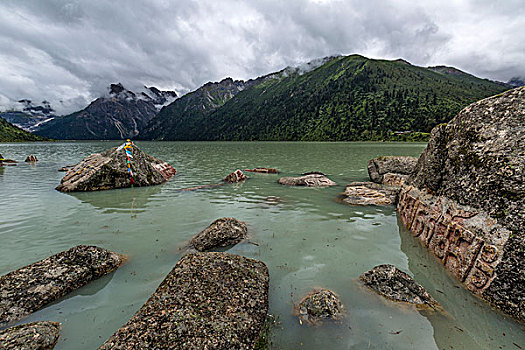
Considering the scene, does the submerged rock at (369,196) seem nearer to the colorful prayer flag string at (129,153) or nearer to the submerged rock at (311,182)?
the submerged rock at (311,182)

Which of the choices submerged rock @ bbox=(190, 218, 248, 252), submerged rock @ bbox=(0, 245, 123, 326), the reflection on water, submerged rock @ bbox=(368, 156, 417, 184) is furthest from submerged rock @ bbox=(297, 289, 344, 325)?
submerged rock @ bbox=(368, 156, 417, 184)

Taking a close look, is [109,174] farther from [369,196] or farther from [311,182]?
[369,196]

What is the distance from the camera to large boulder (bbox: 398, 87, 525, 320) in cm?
542

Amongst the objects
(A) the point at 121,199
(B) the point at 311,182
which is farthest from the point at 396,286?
(A) the point at 121,199

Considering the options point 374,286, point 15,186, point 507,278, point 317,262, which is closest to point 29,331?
point 317,262

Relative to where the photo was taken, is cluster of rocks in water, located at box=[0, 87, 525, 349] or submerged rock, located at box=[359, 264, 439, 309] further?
submerged rock, located at box=[359, 264, 439, 309]

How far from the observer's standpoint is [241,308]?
192 inches

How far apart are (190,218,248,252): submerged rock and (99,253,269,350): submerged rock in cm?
220

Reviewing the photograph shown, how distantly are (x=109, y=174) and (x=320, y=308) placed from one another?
19287 millimetres

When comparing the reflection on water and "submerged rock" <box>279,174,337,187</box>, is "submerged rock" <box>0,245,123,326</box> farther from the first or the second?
"submerged rock" <box>279,174,337,187</box>

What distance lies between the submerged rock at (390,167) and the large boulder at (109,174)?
19.7 metres

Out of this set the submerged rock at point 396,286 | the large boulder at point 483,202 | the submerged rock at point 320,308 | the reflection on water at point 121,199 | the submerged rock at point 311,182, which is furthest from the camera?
the submerged rock at point 311,182

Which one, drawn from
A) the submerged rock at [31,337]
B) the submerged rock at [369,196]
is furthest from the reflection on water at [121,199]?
the submerged rock at [369,196]

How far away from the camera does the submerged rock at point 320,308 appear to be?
4.99 metres
